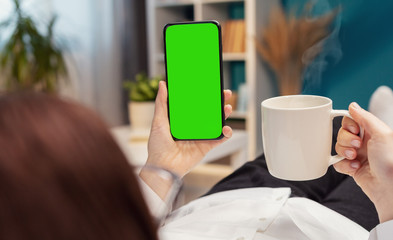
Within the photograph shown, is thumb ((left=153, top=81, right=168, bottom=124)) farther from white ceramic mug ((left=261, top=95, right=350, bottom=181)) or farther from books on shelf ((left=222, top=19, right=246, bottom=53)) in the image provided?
books on shelf ((left=222, top=19, right=246, bottom=53))

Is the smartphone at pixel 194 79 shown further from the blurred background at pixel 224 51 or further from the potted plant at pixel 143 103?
the potted plant at pixel 143 103

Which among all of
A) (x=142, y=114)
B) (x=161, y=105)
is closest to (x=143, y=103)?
(x=142, y=114)

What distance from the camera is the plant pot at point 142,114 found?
2008 mm

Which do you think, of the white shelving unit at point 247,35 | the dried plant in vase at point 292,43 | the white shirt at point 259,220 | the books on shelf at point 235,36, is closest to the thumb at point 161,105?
the white shirt at point 259,220

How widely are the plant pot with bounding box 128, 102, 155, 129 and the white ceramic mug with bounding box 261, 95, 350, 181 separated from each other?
1.39 m

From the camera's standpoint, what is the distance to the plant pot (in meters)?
2.01

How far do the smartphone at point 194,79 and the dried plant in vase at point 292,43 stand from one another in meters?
1.79

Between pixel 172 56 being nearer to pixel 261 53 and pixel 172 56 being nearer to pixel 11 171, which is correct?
pixel 11 171

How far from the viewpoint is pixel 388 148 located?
582 mm

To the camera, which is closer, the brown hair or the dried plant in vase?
the brown hair

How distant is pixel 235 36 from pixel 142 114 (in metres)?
0.97

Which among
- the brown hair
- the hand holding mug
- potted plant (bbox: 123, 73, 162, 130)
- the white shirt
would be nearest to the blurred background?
potted plant (bbox: 123, 73, 162, 130)

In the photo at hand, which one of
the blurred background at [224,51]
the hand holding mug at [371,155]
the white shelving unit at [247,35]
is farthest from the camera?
the white shelving unit at [247,35]

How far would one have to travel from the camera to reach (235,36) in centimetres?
271
